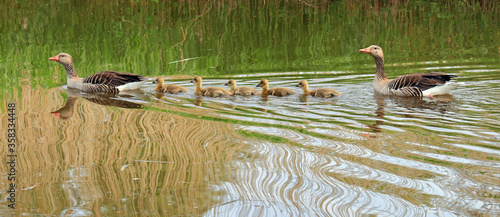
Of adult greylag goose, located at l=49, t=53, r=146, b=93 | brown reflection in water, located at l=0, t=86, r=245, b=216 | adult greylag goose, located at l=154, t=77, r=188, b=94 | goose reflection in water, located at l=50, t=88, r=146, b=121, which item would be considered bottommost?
brown reflection in water, located at l=0, t=86, r=245, b=216

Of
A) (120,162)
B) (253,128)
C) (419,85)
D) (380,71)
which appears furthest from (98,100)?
(419,85)

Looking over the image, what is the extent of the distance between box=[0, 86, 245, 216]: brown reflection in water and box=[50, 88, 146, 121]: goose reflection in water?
0.70ft

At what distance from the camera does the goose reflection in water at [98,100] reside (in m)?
9.59

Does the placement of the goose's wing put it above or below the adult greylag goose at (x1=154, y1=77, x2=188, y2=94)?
above

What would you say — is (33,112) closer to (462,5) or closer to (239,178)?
(239,178)

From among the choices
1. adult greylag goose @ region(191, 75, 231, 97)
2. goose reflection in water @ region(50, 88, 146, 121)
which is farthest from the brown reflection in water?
adult greylag goose @ region(191, 75, 231, 97)

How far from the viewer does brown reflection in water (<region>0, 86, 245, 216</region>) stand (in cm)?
549

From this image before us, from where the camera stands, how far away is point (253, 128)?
815cm

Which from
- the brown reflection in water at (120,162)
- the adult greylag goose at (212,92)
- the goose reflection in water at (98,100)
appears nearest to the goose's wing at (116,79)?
the goose reflection in water at (98,100)

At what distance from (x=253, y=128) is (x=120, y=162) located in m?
2.04

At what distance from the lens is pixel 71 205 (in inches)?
214

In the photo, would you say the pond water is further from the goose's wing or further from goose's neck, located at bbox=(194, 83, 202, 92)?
goose's neck, located at bbox=(194, 83, 202, 92)

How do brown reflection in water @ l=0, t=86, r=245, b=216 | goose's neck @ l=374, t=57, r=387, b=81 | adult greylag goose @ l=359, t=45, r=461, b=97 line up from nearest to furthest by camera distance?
brown reflection in water @ l=0, t=86, r=245, b=216 < adult greylag goose @ l=359, t=45, r=461, b=97 < goose's neck @ l=374, t=57, r=387, b=81

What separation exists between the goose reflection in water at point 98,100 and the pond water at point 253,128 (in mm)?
54
